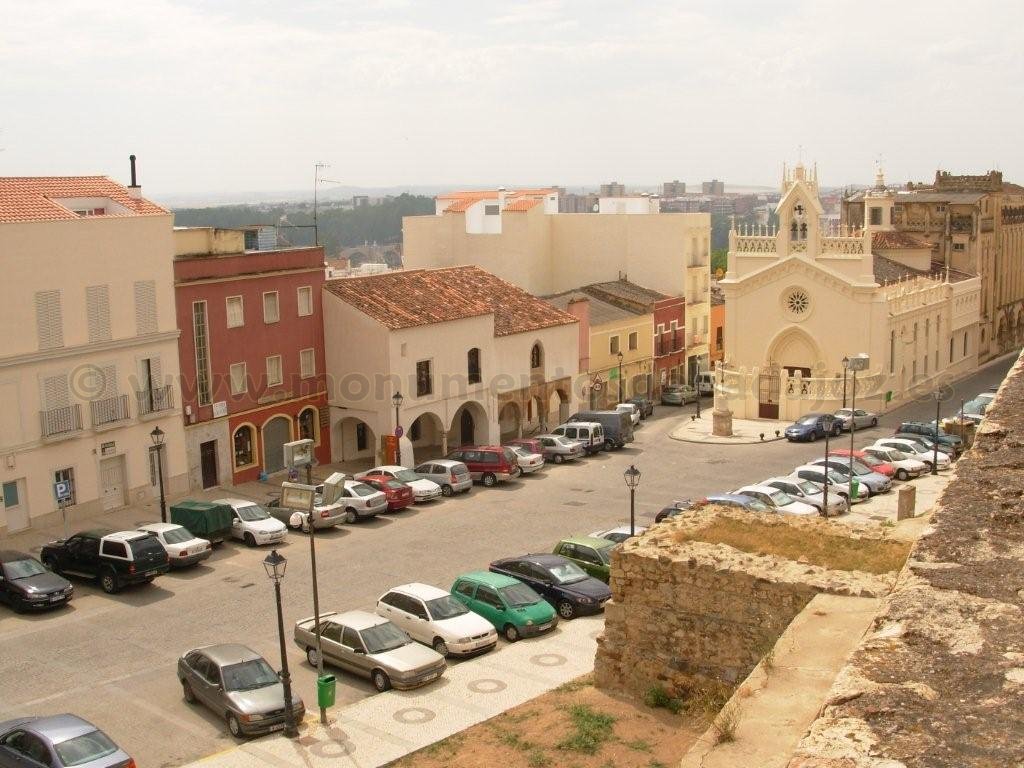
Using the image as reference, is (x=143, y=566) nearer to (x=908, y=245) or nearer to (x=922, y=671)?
(x=922, y=671)

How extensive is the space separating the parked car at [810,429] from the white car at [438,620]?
26376 millimetres

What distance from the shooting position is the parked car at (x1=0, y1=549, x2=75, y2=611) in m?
25.3

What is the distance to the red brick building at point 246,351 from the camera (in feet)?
118

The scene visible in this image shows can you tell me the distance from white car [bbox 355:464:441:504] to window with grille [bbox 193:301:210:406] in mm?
5487

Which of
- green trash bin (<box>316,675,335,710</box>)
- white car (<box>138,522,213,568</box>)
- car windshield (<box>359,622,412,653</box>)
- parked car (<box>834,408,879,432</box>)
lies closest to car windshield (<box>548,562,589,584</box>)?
car windshield (<box>359,622,412,653</box>)

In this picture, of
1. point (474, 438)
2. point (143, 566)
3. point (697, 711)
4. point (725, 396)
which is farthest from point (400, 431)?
point (697, 711)

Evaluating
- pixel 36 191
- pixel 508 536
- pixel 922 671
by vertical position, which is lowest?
pixel 508 536

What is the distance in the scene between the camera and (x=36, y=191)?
3334 cm

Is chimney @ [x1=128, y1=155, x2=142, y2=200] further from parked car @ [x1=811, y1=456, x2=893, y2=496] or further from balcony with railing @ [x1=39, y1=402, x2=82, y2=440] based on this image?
parked car @ [x1=811, y1=456, x2=893, y2=496]

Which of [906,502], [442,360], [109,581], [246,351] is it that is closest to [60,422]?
[109,581]

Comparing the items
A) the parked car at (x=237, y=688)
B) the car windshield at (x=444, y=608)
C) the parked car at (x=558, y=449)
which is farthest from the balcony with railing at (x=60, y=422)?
the parked car at (x=558, y=449)

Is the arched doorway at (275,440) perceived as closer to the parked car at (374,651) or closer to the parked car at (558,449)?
the parked car at (558,449)

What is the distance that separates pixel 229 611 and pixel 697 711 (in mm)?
12251

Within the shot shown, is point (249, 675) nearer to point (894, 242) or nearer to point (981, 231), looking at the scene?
point (894, 242)
